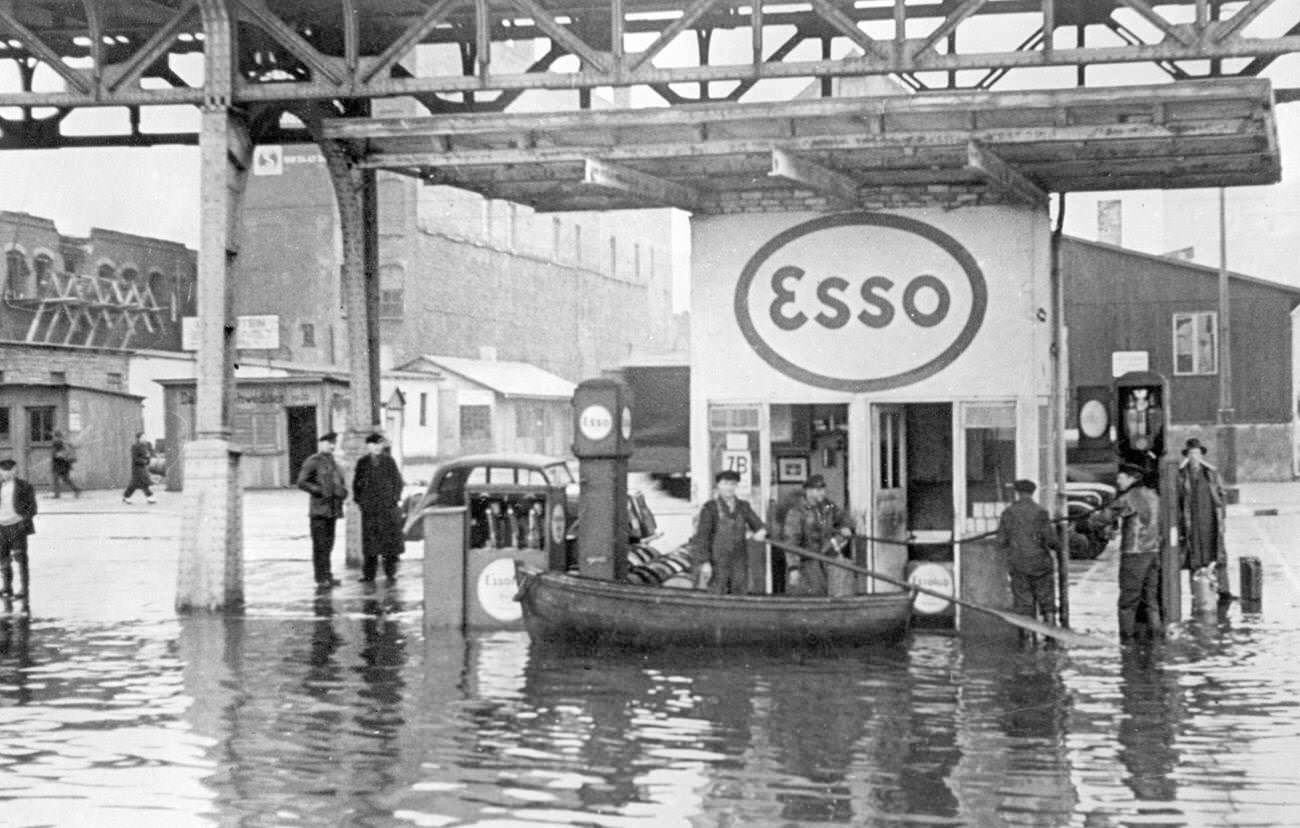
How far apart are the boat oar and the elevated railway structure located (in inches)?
142

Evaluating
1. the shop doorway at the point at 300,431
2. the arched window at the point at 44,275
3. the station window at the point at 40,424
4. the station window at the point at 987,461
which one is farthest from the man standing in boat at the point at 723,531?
the arched window at the point at 44,275

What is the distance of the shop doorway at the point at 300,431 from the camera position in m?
57.7

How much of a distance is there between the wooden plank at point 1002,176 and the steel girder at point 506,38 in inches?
38.3

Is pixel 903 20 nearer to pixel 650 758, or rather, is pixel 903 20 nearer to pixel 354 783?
pixel 650 758

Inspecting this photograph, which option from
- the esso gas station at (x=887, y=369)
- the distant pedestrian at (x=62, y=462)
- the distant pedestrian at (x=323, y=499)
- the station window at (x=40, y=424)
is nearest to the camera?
the esso gas station at (x=887, y=369)

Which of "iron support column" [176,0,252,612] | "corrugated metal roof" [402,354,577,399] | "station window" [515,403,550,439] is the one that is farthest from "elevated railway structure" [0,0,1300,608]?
"station window" [515,403,550,439]

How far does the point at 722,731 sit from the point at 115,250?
56.6 m

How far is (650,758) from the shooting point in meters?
11.9

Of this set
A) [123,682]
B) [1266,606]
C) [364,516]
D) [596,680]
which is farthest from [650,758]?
[364,516]

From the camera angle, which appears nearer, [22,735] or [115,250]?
[22,735]

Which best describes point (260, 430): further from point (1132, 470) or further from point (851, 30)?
point (851, 30)

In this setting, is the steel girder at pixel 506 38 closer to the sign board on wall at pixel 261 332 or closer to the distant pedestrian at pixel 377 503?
the distant pedestrian at pixel 377 503

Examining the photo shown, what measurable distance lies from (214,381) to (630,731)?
31.8 feet

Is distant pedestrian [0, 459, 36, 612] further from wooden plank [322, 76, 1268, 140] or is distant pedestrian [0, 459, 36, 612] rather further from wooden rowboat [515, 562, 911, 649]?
wooden rowboat [515, 562, 911, 649]
